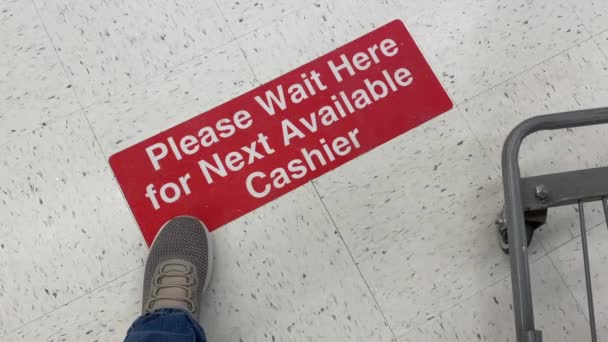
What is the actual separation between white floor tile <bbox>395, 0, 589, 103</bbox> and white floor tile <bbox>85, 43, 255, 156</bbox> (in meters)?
0.63

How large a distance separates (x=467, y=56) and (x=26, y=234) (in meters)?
1.53

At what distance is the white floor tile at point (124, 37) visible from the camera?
1693mm

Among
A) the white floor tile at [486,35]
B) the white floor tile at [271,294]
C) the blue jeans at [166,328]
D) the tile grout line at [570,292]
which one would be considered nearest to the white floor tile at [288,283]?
the white floor tile at [271,294]

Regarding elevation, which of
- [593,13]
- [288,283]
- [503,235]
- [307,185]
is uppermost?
[593,13]

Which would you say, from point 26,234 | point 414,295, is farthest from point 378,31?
point 26,234

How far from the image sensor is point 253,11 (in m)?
1.79

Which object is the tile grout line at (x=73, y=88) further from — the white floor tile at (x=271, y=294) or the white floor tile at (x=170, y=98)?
the white floor tile at (x=271, y=294)

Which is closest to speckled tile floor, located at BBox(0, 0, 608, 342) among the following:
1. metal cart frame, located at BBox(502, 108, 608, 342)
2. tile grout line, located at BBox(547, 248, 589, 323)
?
tile grout line, located at BBox(547, 248, 589, 323)

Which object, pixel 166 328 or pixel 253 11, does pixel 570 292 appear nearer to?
pixel 166 328

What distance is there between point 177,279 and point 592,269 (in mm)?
1233

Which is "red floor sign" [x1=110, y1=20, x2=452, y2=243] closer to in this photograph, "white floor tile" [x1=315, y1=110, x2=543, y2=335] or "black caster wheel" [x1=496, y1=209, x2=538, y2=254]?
"white floor tile" [x1=315, y1=110, x2=543, y2=335]

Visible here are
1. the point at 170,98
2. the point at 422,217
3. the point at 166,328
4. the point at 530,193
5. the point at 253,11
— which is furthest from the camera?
the point at 253,11

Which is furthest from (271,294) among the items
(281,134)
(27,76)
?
(27,76)

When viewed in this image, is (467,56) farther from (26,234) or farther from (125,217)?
(26,234)
